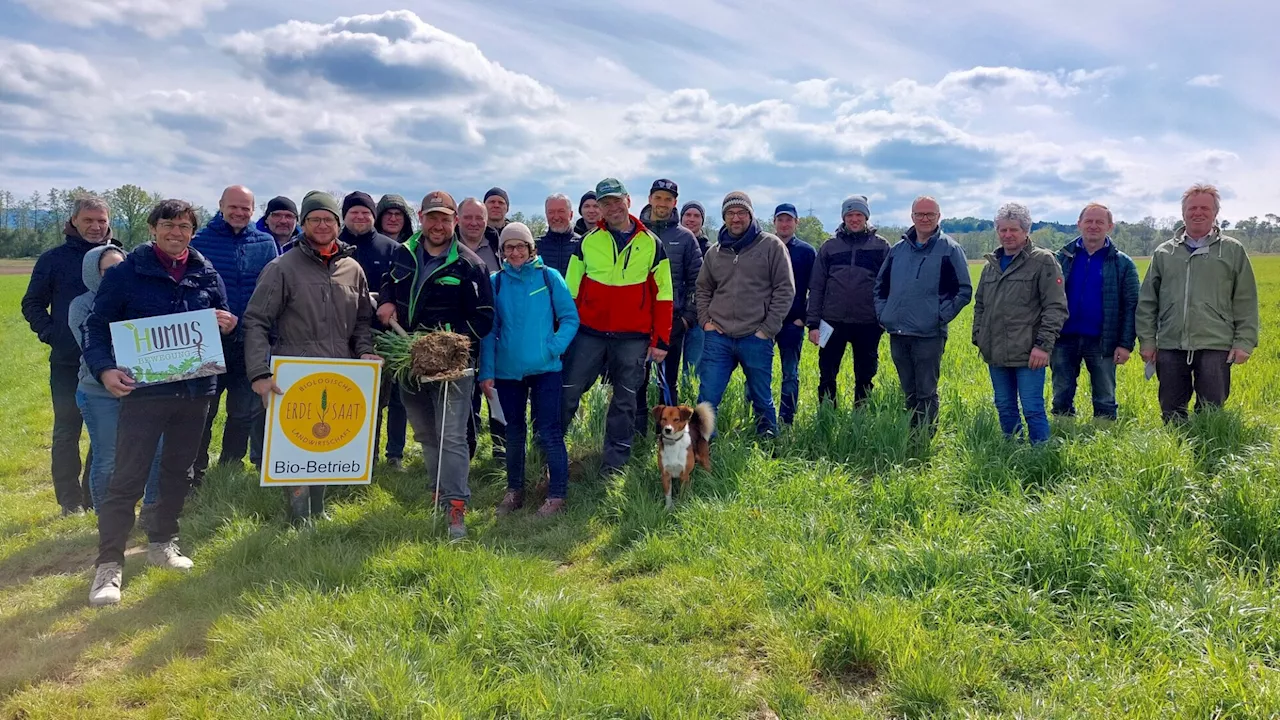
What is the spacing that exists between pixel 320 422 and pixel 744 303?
131 inches

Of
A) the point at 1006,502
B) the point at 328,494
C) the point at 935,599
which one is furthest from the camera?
the point at 328,494

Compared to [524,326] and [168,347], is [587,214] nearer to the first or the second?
[524,326]

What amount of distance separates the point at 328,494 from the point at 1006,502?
15.8ft

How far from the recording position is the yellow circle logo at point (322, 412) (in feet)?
15.5

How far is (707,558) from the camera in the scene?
423 centimetres

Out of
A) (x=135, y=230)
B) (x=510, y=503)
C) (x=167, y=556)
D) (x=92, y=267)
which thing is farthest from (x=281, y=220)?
(x=135, y=230)

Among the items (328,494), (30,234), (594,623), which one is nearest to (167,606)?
(328,494)

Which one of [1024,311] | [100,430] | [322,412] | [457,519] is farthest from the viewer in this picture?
[1024,311]

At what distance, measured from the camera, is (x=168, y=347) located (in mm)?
4254

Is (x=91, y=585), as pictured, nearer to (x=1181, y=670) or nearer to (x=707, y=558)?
(x=707, y=558)

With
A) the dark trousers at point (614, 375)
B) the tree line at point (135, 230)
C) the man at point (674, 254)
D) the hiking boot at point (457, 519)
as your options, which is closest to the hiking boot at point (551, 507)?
the dark trousers at point (614, 375)

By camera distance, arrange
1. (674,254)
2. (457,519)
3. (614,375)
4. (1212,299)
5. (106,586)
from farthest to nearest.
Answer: (674,254) < (614,375) < (1212,299) < (457,519) < (106,586)

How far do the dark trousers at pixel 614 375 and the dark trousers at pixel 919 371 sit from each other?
7.60 ft

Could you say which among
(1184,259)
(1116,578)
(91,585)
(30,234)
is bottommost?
(91,585)
